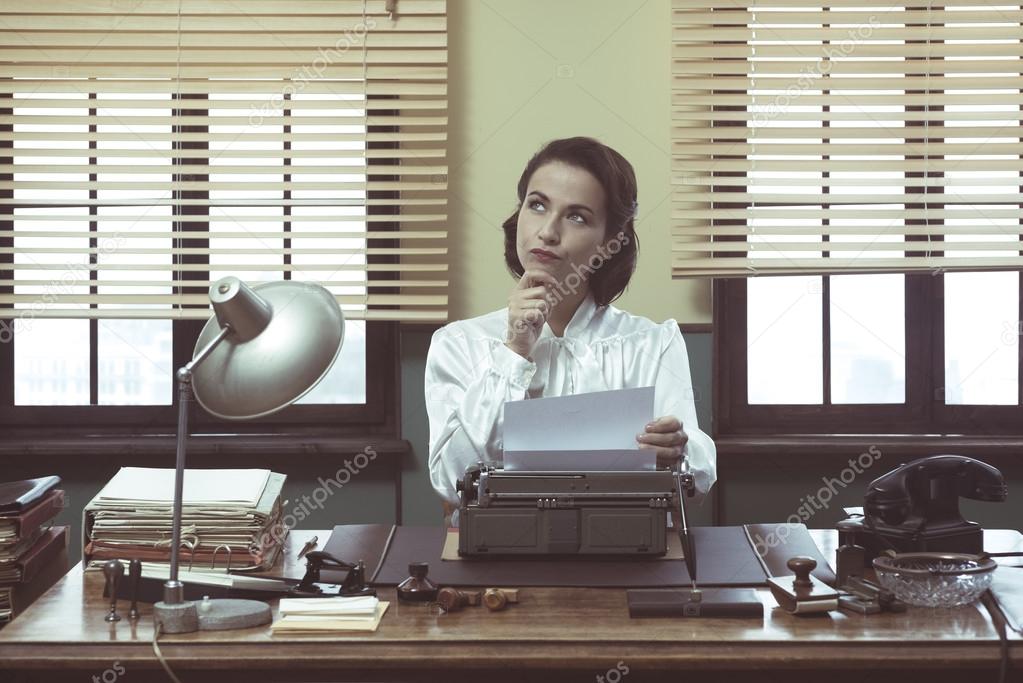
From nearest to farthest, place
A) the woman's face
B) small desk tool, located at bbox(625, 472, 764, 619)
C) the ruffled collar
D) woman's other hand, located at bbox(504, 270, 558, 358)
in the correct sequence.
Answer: small desk tool, located at bbox(625, 472, 764, 619)
woman's other hand, located at bbox(504, 270, 558, 358)
the woman's face
the ruffled collar

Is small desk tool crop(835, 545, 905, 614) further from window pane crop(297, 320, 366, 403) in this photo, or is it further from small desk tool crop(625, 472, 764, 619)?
window pane crop(297, 320, 366, 403)

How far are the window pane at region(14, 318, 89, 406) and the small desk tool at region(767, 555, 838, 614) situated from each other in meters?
2.45

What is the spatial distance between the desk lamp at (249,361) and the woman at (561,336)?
0.78 m

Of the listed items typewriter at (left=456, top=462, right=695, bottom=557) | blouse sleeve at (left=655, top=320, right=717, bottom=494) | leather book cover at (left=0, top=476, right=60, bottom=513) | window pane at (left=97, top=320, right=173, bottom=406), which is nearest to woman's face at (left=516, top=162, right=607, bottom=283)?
blouse sleeve at (left=655, top=320, right=717, bottom=494)

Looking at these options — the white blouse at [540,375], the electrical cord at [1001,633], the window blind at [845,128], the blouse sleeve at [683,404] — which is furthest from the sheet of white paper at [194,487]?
the window blind at [845,128]

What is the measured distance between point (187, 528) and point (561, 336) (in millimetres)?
1018

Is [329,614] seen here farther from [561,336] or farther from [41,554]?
[561,336]

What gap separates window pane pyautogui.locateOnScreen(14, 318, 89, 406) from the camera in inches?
125

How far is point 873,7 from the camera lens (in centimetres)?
300

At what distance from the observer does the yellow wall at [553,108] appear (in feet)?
10.0

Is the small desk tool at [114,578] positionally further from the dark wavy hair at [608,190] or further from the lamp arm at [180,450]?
the dark wavy hair at [608,190]

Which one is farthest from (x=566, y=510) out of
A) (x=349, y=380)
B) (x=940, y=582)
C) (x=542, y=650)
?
(x=349, y=380)

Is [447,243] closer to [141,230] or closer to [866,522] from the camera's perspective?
[141,230]

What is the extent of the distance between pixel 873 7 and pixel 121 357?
8.46 feet
